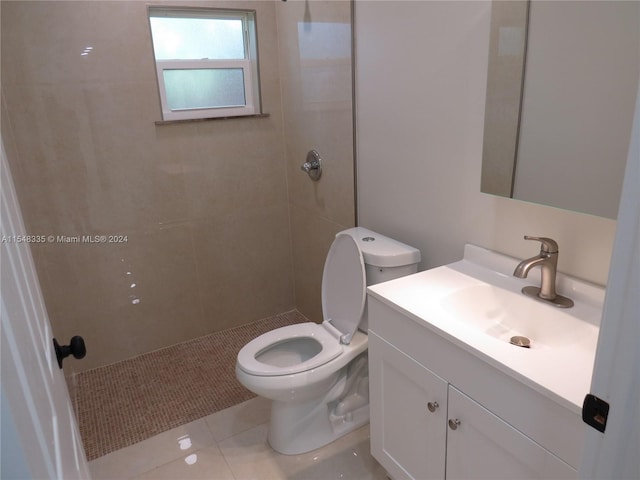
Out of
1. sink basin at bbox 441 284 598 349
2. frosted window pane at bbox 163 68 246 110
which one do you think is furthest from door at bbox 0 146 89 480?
frosted window pane at bbox 163 68 246 110

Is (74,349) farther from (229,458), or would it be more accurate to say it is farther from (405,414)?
(229,458)

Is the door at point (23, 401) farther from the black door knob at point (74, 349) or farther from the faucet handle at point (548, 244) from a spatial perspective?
the faucet handle at point (548, 244)

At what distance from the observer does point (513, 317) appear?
1.40 m

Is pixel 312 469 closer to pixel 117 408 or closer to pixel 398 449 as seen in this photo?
pixel 398 449

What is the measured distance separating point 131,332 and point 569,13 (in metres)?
2.57

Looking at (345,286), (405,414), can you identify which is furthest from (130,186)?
(405,414)

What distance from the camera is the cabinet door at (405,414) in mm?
1359

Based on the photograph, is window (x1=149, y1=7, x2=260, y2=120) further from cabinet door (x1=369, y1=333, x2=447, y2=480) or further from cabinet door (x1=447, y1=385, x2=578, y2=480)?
cabinet door (x1=447, y1=385, x2=578, y2=480)

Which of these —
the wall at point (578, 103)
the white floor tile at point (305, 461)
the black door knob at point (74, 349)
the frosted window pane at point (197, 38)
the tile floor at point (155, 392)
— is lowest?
the white floor tile at point (305, 461)

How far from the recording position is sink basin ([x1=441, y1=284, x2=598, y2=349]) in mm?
1241

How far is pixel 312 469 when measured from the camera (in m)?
1.88

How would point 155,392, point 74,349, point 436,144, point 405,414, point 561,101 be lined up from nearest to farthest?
point 74,349 → point 561,101 → point 405,414 → point 436,144 → point 155,392

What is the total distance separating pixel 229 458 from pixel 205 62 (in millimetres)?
2016

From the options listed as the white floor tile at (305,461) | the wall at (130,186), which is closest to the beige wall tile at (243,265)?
the wall at (130,186)
